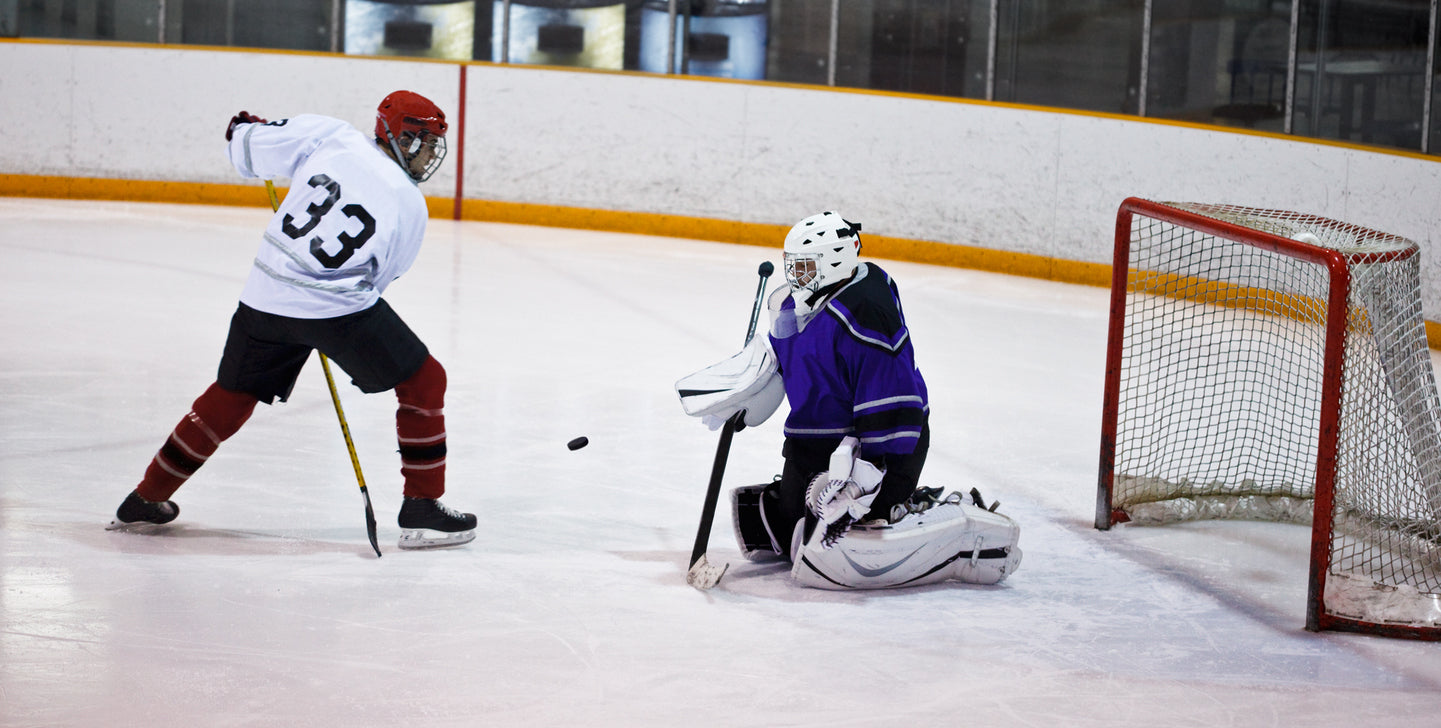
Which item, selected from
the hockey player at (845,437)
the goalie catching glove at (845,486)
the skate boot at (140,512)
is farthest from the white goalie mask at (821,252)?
the skate boot at (140,512)

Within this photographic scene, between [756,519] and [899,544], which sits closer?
[899,544]

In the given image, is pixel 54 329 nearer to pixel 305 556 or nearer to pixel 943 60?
pixel 305 556

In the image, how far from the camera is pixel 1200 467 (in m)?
4.62

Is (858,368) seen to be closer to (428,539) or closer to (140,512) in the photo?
(428,539)

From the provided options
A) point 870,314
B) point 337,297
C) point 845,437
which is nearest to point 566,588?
point 845,437

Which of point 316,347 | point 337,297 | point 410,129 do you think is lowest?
point 316,347

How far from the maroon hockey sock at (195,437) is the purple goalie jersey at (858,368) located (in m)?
1.29

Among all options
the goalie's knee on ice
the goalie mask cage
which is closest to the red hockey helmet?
the goalie's knee on ice

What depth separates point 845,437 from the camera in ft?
10.9

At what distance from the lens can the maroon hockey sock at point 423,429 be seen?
359 cm

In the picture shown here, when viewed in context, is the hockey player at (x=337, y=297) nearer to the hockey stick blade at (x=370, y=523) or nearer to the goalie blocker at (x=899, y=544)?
the hockey stick blade at (x=370, y=523)

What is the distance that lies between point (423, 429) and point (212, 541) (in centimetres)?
58

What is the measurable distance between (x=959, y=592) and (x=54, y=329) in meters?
3.99

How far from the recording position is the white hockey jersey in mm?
3418
